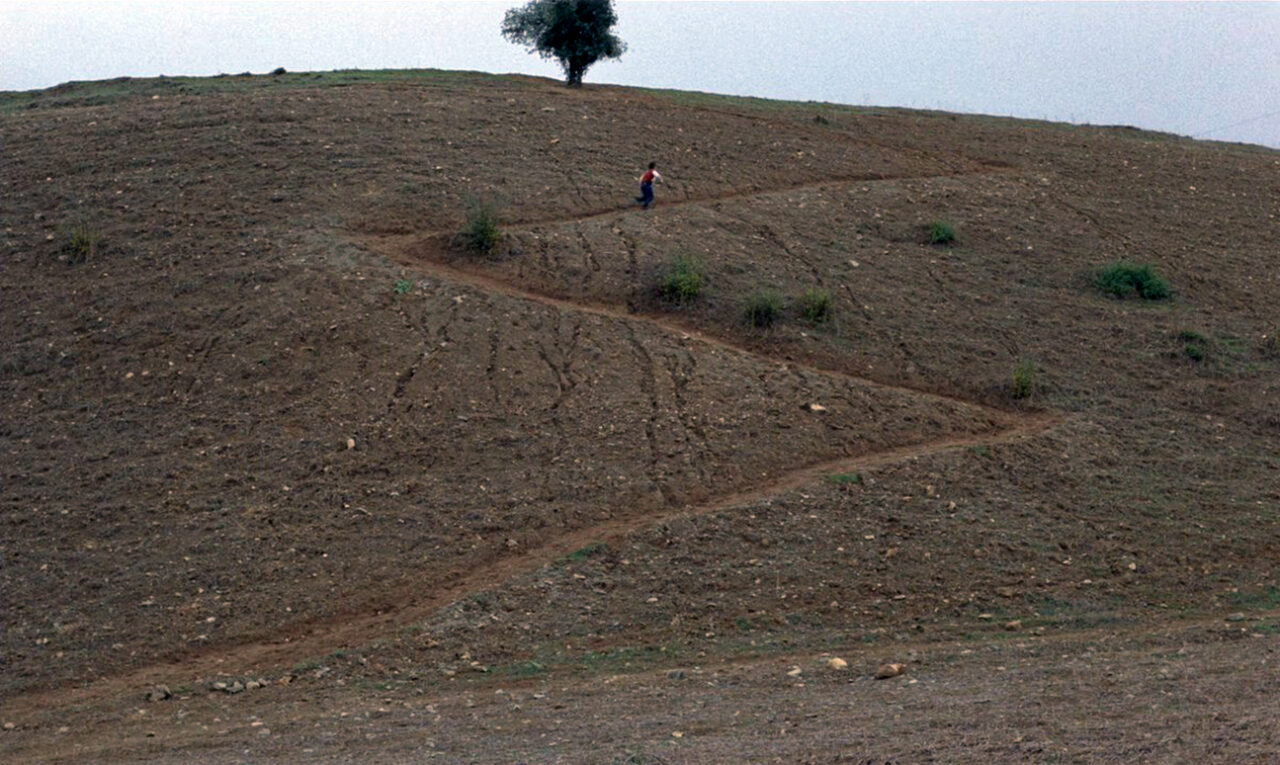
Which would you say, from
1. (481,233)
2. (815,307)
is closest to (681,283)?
(815,307)

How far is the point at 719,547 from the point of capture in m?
10.0

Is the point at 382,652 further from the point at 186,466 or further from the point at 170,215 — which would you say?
the point at 170,215

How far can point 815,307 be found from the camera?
13695 mm

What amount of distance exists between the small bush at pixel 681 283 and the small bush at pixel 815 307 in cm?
118

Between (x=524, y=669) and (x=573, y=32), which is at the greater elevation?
(x=573, y=32)

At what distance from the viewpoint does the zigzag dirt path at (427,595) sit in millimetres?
8492

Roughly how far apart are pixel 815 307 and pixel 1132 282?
14.5 ft

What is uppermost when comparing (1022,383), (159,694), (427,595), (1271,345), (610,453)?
(1271,345)

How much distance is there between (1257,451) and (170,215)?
12.6 metres

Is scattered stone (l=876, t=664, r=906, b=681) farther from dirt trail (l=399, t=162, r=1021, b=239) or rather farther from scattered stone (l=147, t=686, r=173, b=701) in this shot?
dirt trail (l=399, t=162, r=1021, b=239)

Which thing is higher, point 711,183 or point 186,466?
point 711,183

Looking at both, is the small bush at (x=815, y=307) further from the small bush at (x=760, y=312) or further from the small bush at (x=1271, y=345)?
the small bush at (x=1271, y=345)

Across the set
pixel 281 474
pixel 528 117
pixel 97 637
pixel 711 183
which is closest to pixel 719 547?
pixel 281 474

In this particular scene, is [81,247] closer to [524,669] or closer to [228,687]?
[228,687]
